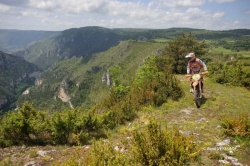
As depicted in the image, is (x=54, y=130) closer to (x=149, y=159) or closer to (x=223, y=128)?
(x=149, y=159)

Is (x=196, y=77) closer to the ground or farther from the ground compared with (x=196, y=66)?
closer to the ground

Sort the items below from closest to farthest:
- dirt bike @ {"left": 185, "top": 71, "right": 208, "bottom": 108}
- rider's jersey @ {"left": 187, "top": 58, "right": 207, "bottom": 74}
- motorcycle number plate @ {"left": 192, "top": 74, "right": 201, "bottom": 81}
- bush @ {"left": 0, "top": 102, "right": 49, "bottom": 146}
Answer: bush @ {"left": 0, "top": 102, "right": 49, "bottom": 146} → dirt bike @ {"left": 185, "top": 71, "right": 208, "bottom": 108} → motorcycle number plate @ {"left": 192, "top": 74, "right": 201, "bottom": 81} → rider's jersey @ {"left": 187, "top": 58, "right": 207, "bottom": 74}

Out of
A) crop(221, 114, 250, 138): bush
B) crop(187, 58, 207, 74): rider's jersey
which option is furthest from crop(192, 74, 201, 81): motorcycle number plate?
crop(221, 114, 250, 138): bush

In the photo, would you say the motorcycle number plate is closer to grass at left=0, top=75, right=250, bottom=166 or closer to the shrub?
grass at left=0, top=75, right=250, bottom=166

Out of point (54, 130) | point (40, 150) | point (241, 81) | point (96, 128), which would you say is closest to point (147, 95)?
point (96, 128)

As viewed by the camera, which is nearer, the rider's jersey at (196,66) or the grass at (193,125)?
the grass at (193,125)

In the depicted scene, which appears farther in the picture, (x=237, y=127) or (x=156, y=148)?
(x=237, y=127)

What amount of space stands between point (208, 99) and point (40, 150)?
1050cm

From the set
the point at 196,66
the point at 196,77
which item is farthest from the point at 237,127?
the point at 196,66

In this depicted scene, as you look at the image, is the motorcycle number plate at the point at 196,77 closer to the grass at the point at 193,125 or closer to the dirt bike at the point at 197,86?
the dirt bike at the point at 197,86

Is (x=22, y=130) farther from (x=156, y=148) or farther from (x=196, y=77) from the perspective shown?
(x=196, y=77)

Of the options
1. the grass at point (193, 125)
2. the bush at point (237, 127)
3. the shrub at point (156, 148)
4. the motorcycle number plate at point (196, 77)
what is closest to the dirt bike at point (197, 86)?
the motorcycle number plate at point (196, 77)

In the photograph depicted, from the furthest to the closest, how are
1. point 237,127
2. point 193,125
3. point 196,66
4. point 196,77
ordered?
1. point 196,66
2. point 196,77
3. point 193,125
4. point 237,127

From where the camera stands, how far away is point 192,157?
6.88 m
